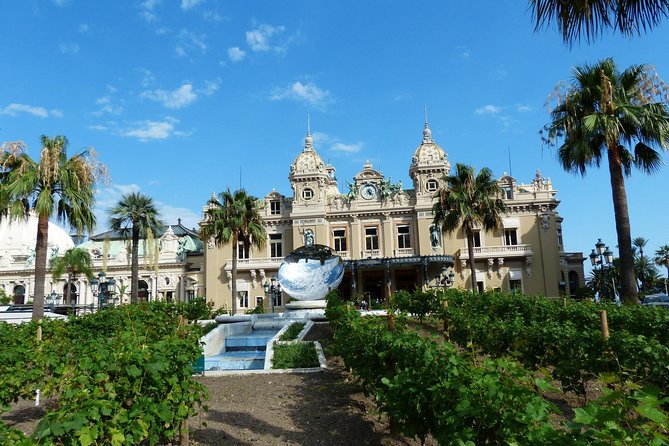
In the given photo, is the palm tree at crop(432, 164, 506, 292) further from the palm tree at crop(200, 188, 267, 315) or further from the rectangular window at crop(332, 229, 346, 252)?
the rectangular window at crop(332, 229, 346, 252)

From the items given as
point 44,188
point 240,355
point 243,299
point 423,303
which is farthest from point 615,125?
point 243,299

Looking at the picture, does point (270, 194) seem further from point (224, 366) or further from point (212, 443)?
point (212, 443)

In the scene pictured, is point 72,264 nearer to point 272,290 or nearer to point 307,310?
point 272,290

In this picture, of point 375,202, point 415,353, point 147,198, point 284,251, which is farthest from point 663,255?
point 415,353

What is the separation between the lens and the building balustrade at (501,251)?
4247cm

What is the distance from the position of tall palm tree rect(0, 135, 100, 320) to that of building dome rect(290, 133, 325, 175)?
26.9 metres

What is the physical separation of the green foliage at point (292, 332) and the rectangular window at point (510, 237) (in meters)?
29.0

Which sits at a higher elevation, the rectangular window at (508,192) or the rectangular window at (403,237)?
the rectangular window at (508,192)

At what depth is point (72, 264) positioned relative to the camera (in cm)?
4747

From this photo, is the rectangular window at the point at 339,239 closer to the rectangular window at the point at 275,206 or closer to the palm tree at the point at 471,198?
the rectangular window at the point at 275,206

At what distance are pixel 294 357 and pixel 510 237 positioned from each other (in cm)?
3507

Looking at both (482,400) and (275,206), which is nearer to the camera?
(482,400)

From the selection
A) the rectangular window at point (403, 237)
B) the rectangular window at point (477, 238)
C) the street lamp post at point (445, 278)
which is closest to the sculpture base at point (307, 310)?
the street lamp post at point (445, 278)

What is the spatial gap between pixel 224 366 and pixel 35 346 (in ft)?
19.1
